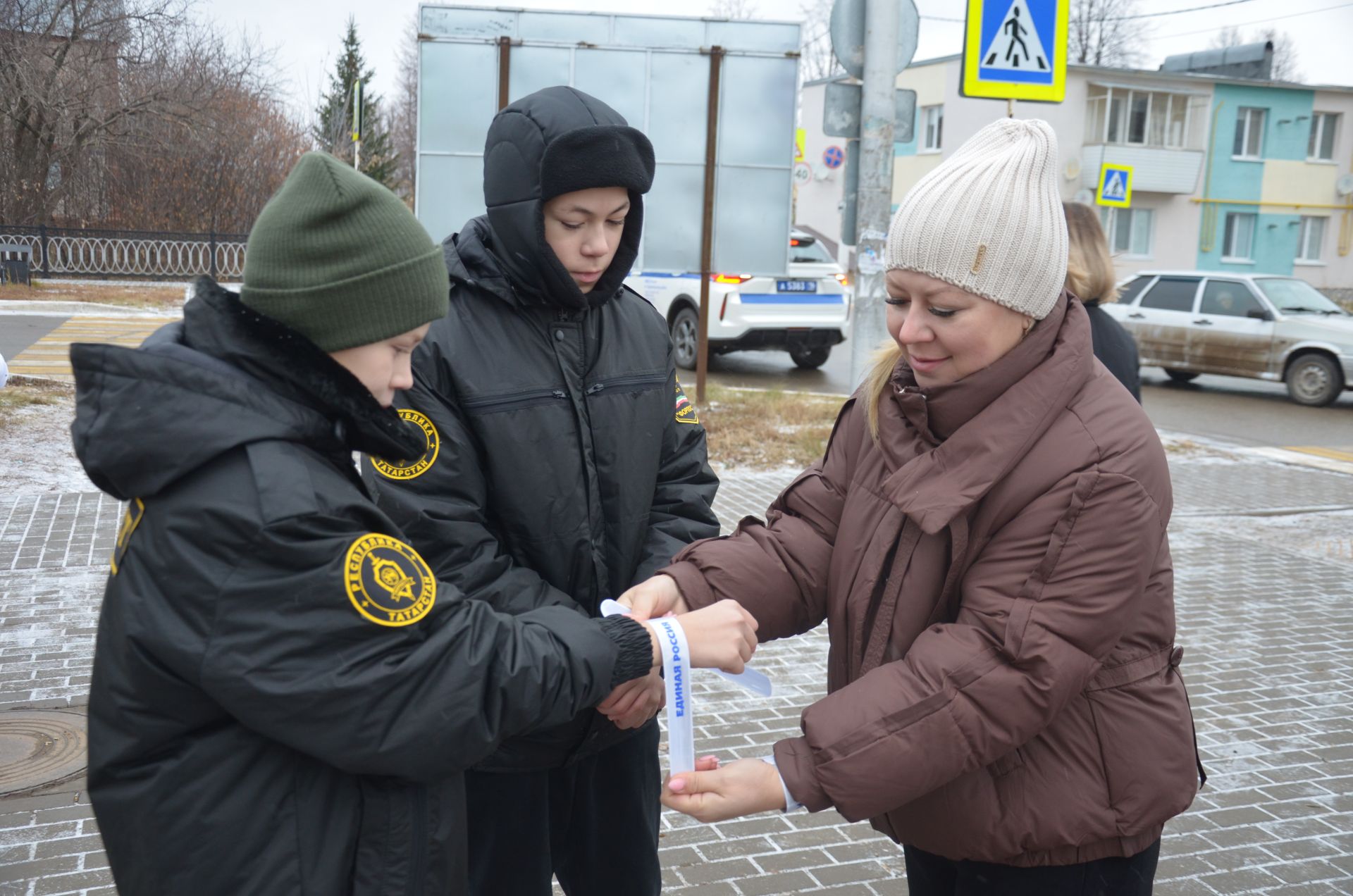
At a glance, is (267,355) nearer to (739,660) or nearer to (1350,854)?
(739,660)

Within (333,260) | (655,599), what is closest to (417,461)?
(655,599)

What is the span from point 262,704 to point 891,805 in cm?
96

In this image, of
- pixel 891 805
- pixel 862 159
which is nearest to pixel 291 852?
pixel 891 805

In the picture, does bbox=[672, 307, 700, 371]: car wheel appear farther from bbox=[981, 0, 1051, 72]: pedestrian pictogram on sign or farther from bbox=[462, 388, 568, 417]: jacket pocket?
bbox=[462, 388, 568, 417]: jacket pocket

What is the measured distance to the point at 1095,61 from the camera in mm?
54844

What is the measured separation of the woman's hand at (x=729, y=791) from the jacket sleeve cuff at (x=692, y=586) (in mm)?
388

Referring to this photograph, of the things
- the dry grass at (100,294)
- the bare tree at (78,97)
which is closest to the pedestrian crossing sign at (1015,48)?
the dry grass at (100,294)

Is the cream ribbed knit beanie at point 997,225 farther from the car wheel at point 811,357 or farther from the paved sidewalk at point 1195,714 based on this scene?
the car wheel at point 811,357

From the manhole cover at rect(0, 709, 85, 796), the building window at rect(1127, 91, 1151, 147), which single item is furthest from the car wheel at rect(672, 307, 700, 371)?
the building window at rect(1127, 91, 1151, 147)

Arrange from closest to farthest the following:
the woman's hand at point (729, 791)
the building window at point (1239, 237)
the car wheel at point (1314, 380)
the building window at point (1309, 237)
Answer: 1. the woman's hand at point (729, 791)
2. the car wheel at point (1314, 380)
3. the building window at point (1239, 237)
4. the building window at point (1309, 237)

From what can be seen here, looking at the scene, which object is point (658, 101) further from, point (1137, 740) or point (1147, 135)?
point (1147, 135)

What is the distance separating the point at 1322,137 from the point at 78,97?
36679mm

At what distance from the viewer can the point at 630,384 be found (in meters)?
2.57

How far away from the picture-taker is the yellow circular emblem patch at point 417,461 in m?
2.25
